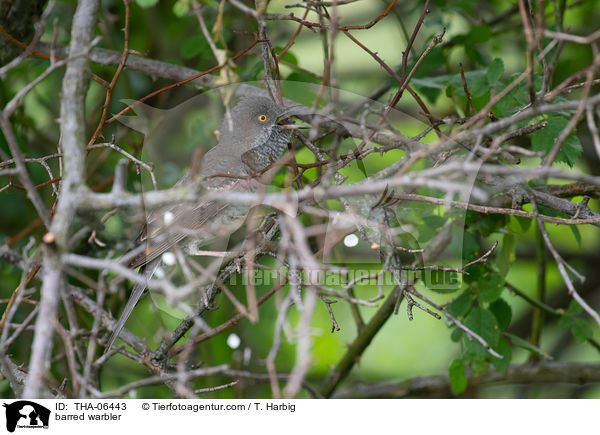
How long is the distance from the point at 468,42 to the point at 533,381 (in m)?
2.21

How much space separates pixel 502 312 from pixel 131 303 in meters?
1.82

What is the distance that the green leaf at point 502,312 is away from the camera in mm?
2680

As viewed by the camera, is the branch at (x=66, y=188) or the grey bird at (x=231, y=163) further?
the grey bird at (x=231, y=163)

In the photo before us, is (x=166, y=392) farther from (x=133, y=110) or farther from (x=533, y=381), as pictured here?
(x=533, y=381)

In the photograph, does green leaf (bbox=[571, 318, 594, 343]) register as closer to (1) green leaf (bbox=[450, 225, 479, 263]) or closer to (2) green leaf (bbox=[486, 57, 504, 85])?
(1) green leaf (bbox=[450, 225, 479, 263])

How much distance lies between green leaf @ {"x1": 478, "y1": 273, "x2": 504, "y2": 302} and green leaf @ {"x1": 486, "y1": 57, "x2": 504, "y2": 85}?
2.91 ft

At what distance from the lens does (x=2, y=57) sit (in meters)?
3.04

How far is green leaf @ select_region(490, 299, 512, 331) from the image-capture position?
2.68 meters

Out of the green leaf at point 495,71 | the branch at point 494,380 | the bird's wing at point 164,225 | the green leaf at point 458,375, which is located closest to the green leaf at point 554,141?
the green leaf at point 495,71

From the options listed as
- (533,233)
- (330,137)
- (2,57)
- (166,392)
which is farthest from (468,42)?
(166,392)
